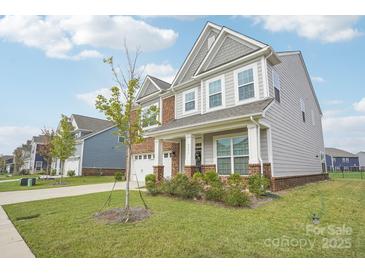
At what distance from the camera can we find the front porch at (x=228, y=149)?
8039 mm

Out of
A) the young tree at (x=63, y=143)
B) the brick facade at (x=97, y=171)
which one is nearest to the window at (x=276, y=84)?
the young tree at (x=63, y=143)

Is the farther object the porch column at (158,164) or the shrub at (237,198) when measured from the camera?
the porch column at (158,164)

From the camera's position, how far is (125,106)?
5734 millimetres

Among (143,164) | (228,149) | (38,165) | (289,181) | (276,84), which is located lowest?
(289,181)

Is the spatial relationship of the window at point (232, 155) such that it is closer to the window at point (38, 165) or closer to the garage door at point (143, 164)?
the garage door at point (143, 164)

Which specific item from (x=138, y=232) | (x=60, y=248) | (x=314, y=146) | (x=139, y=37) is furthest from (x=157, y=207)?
(x=314, y=146)

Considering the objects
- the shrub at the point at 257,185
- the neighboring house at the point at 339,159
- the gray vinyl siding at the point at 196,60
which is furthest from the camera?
the neighboring house at the point at 339,159

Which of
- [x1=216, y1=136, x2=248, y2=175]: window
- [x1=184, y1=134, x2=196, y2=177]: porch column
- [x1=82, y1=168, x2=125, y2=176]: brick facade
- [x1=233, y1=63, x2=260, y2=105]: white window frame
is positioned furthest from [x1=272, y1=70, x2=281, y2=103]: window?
[x1=82, y1=168, x2=125, y2=176]: brick facade

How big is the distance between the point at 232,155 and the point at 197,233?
640 cm

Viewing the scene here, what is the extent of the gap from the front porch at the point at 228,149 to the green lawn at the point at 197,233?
2.60 m

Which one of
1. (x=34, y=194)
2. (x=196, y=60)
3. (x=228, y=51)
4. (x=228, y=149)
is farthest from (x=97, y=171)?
(x=228, y=51)

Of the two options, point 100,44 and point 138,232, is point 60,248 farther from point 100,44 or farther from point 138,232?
point 100,44

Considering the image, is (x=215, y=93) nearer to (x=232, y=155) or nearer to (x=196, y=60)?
(x=232, y=155)

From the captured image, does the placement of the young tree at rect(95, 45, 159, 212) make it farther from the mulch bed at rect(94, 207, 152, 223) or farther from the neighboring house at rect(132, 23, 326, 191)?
the neighboring house at rect(132, 23, 326, 191)
